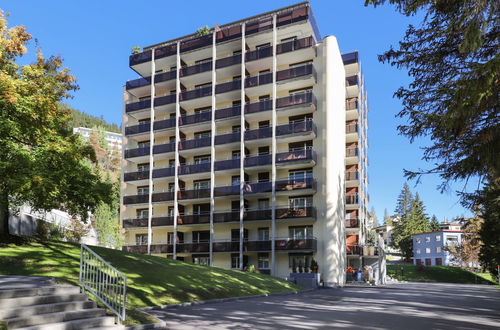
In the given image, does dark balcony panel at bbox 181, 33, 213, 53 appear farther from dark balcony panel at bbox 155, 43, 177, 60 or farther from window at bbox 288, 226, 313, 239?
window at bbox 288, 226, 313, 239

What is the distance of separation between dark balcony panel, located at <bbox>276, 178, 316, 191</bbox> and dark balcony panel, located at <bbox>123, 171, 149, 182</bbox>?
681 inches

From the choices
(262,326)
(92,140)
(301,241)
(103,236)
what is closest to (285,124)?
(301,241)

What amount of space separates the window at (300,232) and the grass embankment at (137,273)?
782 inches

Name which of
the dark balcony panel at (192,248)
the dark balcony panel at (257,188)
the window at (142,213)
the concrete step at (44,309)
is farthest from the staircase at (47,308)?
the window at (142,213)

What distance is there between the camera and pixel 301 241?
42469 millimetres

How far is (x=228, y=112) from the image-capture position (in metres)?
48.8

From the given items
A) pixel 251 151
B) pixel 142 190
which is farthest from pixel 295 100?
pixel 142 190

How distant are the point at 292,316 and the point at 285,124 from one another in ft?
107

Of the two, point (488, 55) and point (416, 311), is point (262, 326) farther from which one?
point (488, 55)

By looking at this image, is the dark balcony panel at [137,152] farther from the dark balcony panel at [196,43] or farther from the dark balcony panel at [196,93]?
the dark balcony panel at [196,43]

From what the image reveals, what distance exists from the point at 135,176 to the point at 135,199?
112 inches

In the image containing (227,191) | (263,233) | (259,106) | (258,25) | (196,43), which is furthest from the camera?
(196,43)

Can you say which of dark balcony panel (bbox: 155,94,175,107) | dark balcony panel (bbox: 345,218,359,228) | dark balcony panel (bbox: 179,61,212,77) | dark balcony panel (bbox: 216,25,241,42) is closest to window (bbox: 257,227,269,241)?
dark balcony panel (bbox: 345,218,359,228)

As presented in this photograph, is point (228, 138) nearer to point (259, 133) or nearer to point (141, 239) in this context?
point (259, 133)
